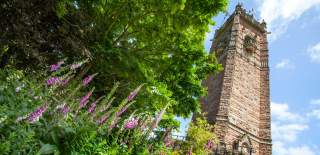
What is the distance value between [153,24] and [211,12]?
1.68m

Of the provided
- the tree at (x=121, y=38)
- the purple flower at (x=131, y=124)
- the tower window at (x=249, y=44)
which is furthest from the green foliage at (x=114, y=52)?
the tower window at (x=249, y=44)

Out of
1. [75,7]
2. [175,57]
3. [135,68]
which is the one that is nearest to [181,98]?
[175,57]

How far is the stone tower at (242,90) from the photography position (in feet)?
85.1

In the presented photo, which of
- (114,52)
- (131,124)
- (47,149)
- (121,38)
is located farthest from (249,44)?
(47,149)

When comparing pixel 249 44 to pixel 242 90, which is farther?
pixel 249 44

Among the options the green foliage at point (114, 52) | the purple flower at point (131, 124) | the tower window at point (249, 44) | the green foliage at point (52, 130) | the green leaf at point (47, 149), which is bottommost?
the green leaf at point (47, 149)

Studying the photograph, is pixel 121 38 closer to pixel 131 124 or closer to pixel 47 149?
pixel 131 124

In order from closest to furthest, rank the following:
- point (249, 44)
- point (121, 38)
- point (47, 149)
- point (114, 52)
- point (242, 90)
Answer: point (47, 149) < point (114, 52) < point (121, 38) < point (242, 90) < point (249, 44)

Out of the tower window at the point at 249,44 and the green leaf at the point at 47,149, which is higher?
the tower window at the point at 249,44

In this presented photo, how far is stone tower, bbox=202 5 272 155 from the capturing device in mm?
25953

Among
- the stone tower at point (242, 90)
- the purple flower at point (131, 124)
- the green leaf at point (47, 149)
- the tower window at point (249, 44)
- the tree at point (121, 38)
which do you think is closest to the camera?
the green leaf at point (47, 149)

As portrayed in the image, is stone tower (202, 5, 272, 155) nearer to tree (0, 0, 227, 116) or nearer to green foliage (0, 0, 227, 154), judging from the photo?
green foliage (0, 0, 227, 154)

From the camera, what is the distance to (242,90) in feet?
96.1

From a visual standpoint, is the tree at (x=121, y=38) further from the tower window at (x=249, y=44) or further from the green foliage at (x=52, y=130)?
the tower window at (x=249, y=44)
